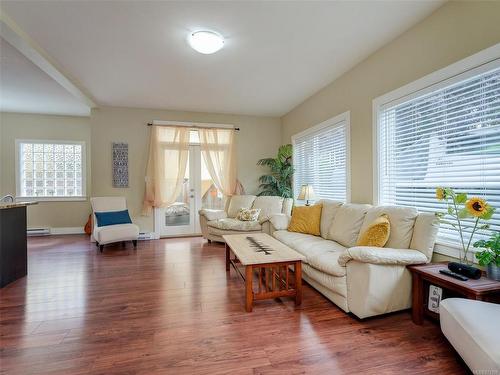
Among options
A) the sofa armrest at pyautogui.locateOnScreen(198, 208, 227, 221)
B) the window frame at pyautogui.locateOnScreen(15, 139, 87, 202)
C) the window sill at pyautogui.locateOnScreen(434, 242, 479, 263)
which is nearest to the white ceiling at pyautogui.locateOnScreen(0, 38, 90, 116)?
the window frame at pyautogui.locateOnScreen(15, 139, 87, 202)

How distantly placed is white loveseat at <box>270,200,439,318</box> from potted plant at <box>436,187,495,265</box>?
178 mm

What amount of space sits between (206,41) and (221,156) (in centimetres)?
301

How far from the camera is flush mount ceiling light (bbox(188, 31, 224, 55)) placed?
2.55 meters

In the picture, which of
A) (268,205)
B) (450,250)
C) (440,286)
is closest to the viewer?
(440,286)

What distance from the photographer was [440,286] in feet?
6.00

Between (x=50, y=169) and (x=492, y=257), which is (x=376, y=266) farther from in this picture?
(x=50, y=169)

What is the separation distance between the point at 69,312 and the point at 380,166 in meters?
3.52

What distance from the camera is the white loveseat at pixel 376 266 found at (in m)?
1.98

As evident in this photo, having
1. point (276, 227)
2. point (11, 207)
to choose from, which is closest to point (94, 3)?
point (11, 207)

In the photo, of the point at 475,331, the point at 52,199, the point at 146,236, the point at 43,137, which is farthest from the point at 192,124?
the point at 475,331

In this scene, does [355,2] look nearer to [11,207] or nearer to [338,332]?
[338,332]

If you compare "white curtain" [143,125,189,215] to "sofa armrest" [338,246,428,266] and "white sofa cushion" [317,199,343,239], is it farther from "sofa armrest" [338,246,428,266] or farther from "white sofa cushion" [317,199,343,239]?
"sofa armrest" [338,246,428,266]

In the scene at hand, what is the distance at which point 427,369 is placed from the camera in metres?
1.51

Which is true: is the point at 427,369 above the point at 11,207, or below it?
below
